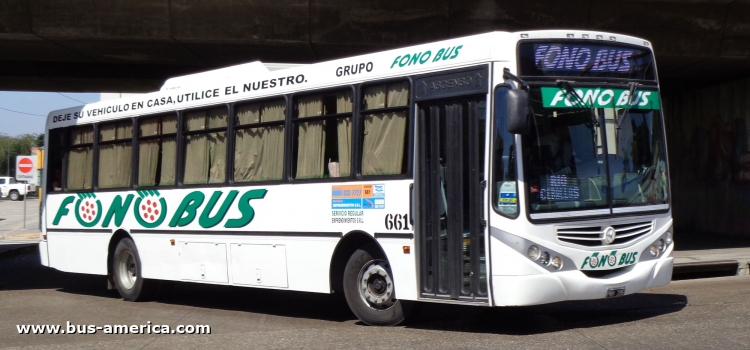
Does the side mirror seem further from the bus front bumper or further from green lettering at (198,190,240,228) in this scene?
green lettering at (198,190,240,228)

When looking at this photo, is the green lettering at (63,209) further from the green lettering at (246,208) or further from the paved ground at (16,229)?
the paved ground at (16,229)

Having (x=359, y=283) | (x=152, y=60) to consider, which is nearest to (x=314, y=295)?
(x=359, y=283)

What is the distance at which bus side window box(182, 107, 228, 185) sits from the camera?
Result: 11812mm

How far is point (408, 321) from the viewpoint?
31.9ft

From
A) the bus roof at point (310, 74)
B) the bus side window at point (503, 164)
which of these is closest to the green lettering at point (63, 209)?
the bus roof at point (310, 74)

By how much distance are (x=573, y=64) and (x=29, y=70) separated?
583 inches

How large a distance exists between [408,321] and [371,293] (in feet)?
1.63

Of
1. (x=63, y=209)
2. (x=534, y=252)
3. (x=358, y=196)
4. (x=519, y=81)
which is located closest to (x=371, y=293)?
(x=358, y=196)

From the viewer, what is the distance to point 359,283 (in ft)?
32.2

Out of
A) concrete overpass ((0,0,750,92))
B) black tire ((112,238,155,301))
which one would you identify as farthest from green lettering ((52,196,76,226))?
concrete overpass ((0,0,750,92))

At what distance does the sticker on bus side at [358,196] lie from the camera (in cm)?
951

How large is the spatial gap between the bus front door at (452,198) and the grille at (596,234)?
801mm

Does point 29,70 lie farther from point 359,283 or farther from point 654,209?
point 654,209

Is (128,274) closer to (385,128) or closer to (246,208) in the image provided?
(246,208)
